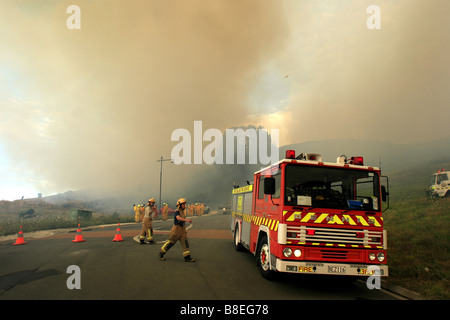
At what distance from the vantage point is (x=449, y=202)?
53.7ft

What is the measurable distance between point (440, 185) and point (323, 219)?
788 inches

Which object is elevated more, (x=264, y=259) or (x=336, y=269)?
(x=336, y=269)

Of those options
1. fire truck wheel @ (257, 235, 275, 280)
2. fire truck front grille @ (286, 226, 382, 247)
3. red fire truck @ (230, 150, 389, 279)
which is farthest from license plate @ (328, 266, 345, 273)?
fire truck wheel @ (257, 235, 275, 280)

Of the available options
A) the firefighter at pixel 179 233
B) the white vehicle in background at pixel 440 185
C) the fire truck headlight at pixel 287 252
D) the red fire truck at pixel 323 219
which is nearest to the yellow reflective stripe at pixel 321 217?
the red fire truck at pixel 323 219

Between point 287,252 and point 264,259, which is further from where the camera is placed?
point 264,259

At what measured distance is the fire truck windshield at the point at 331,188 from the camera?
5.57m

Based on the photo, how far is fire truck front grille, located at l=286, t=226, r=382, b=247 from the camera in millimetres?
5301

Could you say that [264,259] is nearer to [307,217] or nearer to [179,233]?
[307,217]

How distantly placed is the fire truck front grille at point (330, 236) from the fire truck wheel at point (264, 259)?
0.99m

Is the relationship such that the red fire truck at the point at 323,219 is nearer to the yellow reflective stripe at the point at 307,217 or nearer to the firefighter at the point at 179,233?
the yellow reflective stripe at the point at 307,217

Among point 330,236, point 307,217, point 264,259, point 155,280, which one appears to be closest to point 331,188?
point 307,217

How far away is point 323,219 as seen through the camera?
17.8 ft

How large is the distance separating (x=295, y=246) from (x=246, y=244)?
356 cm

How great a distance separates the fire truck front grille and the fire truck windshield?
476mm
